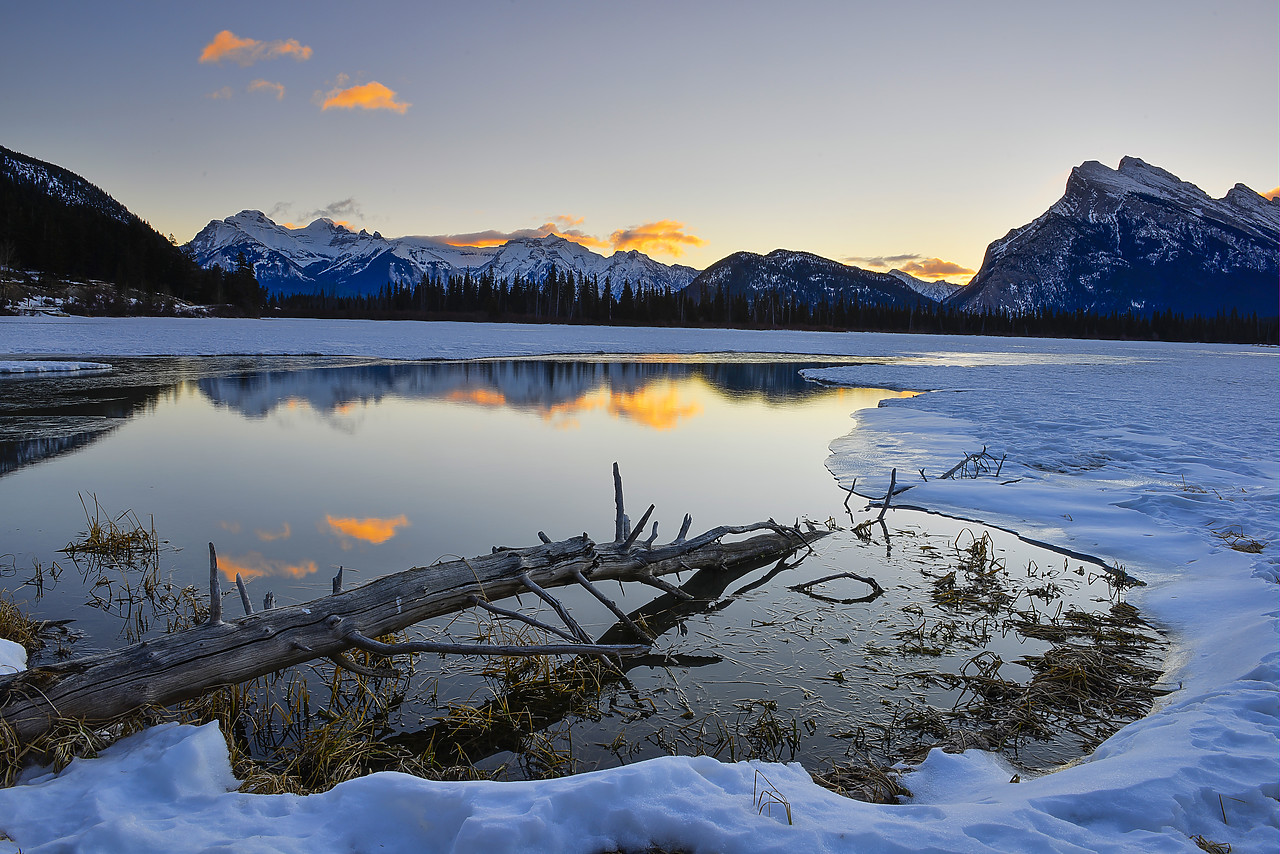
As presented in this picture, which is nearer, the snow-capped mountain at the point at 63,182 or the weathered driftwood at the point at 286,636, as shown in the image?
the weathered driftwood at the point at 286,636

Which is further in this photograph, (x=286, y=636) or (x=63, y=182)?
(x=63, y=182)

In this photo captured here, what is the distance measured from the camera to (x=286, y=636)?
145 inches

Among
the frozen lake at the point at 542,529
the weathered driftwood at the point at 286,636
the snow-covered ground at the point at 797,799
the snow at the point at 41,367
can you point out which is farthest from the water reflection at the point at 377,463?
the snow-covered ground at the point at 797,799

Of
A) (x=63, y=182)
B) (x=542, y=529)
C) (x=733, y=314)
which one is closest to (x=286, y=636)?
(x=542, y=529)

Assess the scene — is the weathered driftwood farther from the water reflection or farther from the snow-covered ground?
the water reflection

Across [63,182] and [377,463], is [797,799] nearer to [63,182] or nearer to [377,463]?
[377,463]

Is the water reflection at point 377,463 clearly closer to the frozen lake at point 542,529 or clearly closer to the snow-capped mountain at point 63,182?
the frozen lake at point 542,529

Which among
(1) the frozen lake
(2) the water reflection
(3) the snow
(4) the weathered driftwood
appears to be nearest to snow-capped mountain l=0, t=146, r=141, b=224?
(3) the snow

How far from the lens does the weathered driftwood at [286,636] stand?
3160mm

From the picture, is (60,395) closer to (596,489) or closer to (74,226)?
(596,489)

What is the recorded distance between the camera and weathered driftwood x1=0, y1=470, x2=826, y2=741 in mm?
3160

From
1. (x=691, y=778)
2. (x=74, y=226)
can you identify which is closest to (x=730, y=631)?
(x=691, y=778)

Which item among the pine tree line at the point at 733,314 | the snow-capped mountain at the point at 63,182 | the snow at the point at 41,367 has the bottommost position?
the snow at the point at 41,367

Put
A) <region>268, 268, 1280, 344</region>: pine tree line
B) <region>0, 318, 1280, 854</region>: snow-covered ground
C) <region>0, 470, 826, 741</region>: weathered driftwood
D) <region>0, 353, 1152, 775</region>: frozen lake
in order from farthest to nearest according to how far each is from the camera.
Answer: <region>268, 268, 1280, 344</region>: pine tree line
<region>0, 353, 1152, 775</region>: frozen lake
<region>0, 470, 826, 741</region>: weathered driftwood
<region>0, 318, 1280, 854</region>: snow-covered ground
